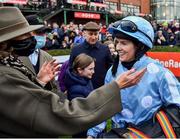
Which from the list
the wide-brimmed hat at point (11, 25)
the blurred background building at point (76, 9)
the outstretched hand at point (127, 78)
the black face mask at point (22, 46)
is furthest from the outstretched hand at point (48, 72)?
the blurred background building at point (76, 9)

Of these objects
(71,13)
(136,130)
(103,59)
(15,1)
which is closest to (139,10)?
(71,13)

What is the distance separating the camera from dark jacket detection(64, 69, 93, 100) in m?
4.46

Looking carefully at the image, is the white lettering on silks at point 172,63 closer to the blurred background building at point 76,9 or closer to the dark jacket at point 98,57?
the dark jacket at point 98,57

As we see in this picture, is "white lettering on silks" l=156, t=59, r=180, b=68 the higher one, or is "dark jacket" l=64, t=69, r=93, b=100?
"dark jacket" l=64, t=69, r=93, b=100

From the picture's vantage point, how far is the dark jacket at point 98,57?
5.72 m

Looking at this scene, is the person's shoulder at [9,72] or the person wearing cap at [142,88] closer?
the person's shoulder at [9,72]

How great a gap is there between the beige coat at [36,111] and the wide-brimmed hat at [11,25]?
0.18 meters

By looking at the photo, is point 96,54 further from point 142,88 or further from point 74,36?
point 74,36

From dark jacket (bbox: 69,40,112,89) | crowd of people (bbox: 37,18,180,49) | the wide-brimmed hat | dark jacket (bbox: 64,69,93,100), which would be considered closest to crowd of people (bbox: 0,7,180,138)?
the wide-brimmed hat

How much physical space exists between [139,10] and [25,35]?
49.6 m

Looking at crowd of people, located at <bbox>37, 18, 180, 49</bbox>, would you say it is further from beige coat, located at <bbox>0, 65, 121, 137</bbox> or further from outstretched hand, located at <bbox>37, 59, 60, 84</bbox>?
beige coat, located at <bbox>0, 65, 121, 137</bbox>

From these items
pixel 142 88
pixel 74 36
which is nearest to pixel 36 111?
pixel 142 88

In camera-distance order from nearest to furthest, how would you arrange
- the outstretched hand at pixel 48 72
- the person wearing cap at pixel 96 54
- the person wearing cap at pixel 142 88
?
the person wearing cap at pixel 142 88
the outstretched hand at pixel 48 72
the person wearing cap at pixel 96 54

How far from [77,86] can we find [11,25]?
8.21 feet
